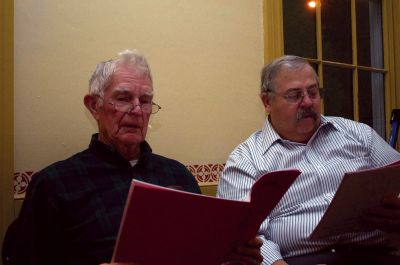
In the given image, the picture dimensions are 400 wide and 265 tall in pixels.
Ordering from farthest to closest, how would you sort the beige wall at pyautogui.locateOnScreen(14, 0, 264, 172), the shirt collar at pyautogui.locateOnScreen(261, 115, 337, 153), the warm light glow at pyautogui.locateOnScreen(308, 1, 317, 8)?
the warm light glow at pyautogui.locateOnScreen(308, 1, 317, 8), the shirt collar at pyautogui.locateOnScreen(261, 115, 337, 153), the beige wall at pyautogui.locateOnScreen(14, 0, 264, 172)

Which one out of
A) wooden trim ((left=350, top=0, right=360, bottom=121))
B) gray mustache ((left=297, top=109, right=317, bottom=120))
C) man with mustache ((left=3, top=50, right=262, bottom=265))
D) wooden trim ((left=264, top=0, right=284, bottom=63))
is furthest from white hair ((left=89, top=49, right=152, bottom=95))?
wooden trim ((left=350, top=0, right=360, bottom=121))

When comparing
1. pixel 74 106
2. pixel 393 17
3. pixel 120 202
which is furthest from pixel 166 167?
pixel 393 17

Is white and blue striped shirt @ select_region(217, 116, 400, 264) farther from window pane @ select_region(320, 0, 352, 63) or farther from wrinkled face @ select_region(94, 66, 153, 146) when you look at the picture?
window pane @ select_region(320, 0, 352, 63)

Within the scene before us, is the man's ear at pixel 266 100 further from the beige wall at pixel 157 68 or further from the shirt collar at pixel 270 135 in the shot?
the beige wall at pixel 157 68

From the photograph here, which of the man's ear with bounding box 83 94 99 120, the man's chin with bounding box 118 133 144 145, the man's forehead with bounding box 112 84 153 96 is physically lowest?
the man's chin with bounding box 118 133 144 145

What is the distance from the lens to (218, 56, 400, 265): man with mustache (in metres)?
1.48

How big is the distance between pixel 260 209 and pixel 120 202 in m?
0.49

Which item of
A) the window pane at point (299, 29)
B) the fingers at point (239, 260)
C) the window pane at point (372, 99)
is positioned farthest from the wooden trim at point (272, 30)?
the fingers at point (239, 260)

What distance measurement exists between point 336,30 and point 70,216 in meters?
2.00

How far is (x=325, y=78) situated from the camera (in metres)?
2.54

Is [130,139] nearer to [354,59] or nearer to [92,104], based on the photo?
[92,104]

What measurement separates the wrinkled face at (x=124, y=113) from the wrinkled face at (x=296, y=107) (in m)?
0.60

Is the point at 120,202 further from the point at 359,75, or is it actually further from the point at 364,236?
the point at 359,75

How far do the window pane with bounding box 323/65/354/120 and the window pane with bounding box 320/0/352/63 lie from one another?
0.07 metres
